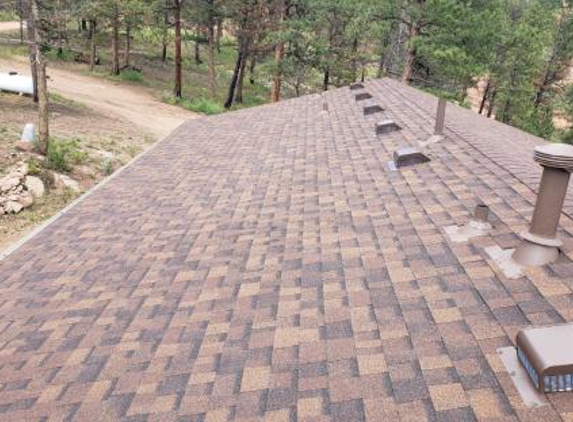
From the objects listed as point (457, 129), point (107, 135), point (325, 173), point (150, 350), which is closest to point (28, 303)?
point (150, 350)

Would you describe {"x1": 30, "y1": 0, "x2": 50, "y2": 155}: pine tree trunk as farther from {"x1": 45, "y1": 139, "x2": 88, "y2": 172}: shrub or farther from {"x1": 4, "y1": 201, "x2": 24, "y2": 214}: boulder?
{"x1": 4, "y1": 201, "x2": 24, "y2": 214}: boulder

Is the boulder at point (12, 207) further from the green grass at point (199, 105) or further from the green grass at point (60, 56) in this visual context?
the green grass at point (60, 56)

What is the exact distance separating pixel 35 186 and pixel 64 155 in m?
2.90

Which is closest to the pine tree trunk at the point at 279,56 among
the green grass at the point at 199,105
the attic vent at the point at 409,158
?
the green grass at the point at 199,105

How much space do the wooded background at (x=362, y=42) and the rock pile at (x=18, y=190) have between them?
638cm

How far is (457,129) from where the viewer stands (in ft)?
30.6

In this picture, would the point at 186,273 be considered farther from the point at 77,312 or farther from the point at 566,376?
the point at 566,376

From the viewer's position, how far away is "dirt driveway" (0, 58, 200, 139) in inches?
1142

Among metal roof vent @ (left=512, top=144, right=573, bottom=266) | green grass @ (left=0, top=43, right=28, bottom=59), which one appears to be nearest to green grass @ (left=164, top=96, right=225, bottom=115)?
green grass @ (left=0, top=43, right=28, bottom=59)

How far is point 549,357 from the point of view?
2771mm

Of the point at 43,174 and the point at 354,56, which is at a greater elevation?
the point at 354,56

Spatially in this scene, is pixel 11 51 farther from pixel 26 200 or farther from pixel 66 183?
pixel 26 200

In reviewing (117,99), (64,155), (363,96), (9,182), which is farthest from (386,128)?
(117,99)

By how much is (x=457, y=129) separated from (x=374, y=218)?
4.35 meters
